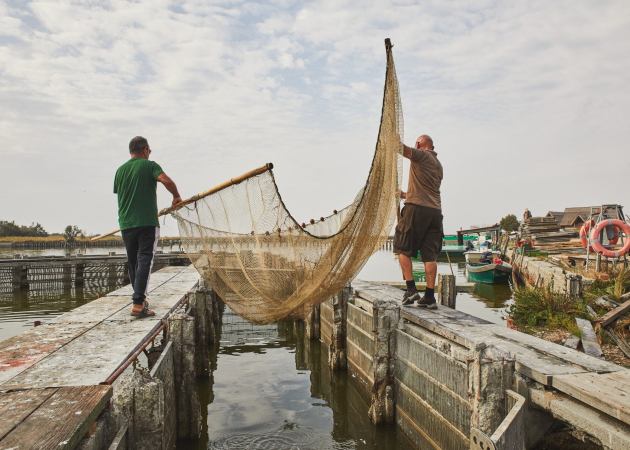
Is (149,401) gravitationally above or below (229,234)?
below

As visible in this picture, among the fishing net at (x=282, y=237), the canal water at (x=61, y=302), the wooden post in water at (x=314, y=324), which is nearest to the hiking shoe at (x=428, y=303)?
the fishing net at (x=282, y=237)

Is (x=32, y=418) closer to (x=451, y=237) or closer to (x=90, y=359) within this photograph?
(x=90, y=359)

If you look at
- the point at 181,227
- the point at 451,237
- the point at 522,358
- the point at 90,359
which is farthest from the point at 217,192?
the point at 451,237

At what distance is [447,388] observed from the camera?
5.10 meters

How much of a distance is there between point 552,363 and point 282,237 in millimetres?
3345

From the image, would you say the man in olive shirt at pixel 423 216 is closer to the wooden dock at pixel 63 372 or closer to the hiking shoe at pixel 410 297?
the hiking shoe at pixel 410 297

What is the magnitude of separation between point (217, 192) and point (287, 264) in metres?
1.36

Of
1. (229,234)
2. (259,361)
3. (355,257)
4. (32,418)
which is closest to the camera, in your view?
(32,418)

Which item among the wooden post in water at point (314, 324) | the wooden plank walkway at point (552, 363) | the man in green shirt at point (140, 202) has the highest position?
the man in green shirt at point (140, 202)

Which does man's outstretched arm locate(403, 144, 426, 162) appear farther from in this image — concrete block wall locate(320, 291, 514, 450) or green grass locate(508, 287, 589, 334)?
green grass locate(508, 287, 589, 334)

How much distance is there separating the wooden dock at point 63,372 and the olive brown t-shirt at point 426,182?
3.86 meters

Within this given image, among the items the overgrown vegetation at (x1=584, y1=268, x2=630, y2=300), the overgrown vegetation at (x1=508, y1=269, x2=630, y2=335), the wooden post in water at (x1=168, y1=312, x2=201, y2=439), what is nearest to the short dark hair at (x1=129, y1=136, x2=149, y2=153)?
the wooden post in water at (x1=168, y1=312, x2=201, y2=439)

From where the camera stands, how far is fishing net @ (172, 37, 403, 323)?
16.8ft

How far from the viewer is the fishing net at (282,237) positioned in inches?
201
